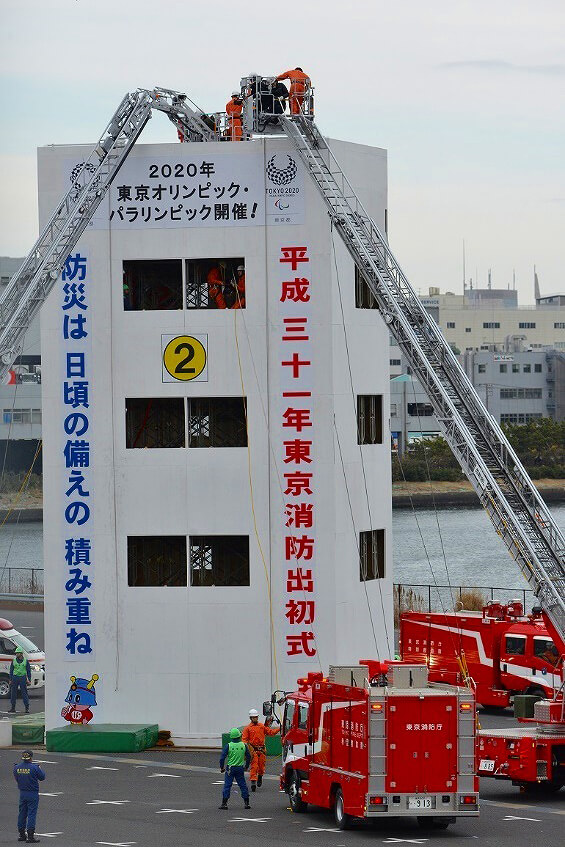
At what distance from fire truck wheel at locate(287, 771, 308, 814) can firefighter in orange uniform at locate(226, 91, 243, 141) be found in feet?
54.6

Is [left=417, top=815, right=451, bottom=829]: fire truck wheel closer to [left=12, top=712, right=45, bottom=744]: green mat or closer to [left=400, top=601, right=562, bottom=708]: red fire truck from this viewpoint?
[left=400, top=601, right=562, bottom=708]: red fire truck

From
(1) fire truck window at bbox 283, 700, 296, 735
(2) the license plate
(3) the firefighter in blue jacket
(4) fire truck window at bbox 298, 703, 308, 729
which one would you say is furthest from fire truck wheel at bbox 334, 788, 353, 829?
(3) the firefighter in blue jacket

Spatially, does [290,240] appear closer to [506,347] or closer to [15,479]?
[15,479]

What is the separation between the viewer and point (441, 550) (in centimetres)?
12044

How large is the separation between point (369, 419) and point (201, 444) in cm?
435

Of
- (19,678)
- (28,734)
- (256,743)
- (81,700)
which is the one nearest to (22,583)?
(19,678)

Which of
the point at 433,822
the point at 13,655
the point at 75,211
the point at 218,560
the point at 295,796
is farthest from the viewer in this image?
the point at 13,655

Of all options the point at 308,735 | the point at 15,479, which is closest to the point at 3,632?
the point at 308,735

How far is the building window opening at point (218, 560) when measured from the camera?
125 feet

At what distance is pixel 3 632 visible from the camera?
1857 inches

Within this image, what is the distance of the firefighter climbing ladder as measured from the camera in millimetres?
32562

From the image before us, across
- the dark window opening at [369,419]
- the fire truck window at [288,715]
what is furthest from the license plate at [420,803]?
the dark window opening at [369,419]

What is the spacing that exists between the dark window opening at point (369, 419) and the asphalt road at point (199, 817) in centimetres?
876

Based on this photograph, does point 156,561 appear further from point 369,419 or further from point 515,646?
point 515,646
